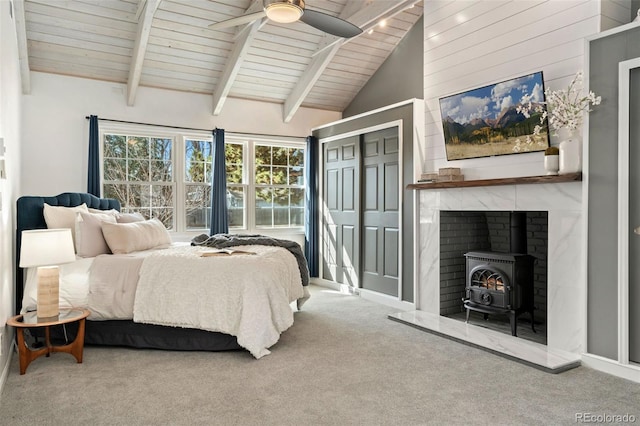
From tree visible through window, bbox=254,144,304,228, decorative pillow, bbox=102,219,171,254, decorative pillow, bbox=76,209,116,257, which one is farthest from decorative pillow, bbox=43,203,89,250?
tree visible through window, bbox=254,144,304,228

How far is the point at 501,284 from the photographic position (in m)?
4.08

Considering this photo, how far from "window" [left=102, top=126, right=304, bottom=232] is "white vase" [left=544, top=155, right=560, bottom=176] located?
4070 millimetres

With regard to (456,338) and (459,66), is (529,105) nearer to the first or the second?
(459,66)

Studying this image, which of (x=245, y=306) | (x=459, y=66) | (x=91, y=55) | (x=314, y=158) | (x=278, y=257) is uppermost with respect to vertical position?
(x=91, y=55)

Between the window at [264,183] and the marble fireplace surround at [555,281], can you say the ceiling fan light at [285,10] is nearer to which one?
the marble fireplace surround at [555,281]

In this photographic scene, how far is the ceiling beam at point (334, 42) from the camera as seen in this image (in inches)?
188

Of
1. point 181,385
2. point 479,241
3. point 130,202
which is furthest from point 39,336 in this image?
point 479,241

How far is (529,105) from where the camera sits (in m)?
3.67

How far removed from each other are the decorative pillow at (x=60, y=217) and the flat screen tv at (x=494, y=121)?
360 centimetres

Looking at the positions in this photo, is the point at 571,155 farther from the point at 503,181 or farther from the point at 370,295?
the point at 370,295

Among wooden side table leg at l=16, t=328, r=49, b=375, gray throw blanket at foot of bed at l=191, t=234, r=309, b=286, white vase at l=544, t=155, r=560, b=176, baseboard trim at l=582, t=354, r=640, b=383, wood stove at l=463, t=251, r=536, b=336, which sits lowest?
baseboard trim at l=582, t=354, r=640, b=383

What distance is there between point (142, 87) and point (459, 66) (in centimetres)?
390

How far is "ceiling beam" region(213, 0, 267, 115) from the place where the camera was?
4891 mm

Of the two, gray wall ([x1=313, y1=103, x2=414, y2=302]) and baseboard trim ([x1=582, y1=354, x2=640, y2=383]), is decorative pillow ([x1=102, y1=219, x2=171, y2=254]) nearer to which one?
gray wall ([x1=313, y1=103, x2=414, y2=302])
